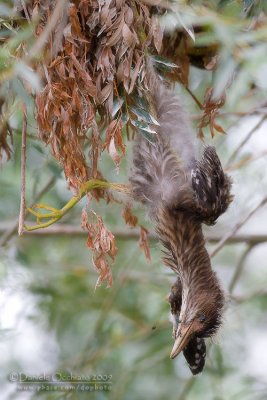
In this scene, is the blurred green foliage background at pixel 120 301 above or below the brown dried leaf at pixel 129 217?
below

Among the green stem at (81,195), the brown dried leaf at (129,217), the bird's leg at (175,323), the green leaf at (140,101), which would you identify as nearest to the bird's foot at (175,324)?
the bird's leg at (175,323)

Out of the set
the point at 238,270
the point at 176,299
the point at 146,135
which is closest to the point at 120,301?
the point at 238,270

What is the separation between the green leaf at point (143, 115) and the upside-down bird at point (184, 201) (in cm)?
17

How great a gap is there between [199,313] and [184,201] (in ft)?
1.37

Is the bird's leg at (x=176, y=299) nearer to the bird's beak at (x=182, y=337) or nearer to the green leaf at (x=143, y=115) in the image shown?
the bird's beak at (x=182, y=337)

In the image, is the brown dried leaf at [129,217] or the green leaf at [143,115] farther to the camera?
the brown dried leaf at [129,217]

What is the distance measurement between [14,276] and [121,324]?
3.16ft

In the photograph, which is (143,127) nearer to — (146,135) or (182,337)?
(146,135)

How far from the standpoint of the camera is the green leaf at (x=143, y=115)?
215 cm

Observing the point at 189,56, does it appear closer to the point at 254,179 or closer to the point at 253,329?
the point at 254,179

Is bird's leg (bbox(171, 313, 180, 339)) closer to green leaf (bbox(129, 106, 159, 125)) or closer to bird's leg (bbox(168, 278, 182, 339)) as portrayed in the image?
bird's leg (bbox(168, 278, 182, 339))

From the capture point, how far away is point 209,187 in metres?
2.34

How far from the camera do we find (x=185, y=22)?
6.76 feet

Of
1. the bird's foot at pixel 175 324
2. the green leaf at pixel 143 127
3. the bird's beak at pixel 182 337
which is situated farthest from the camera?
the bird's foot at pixel 175 324
